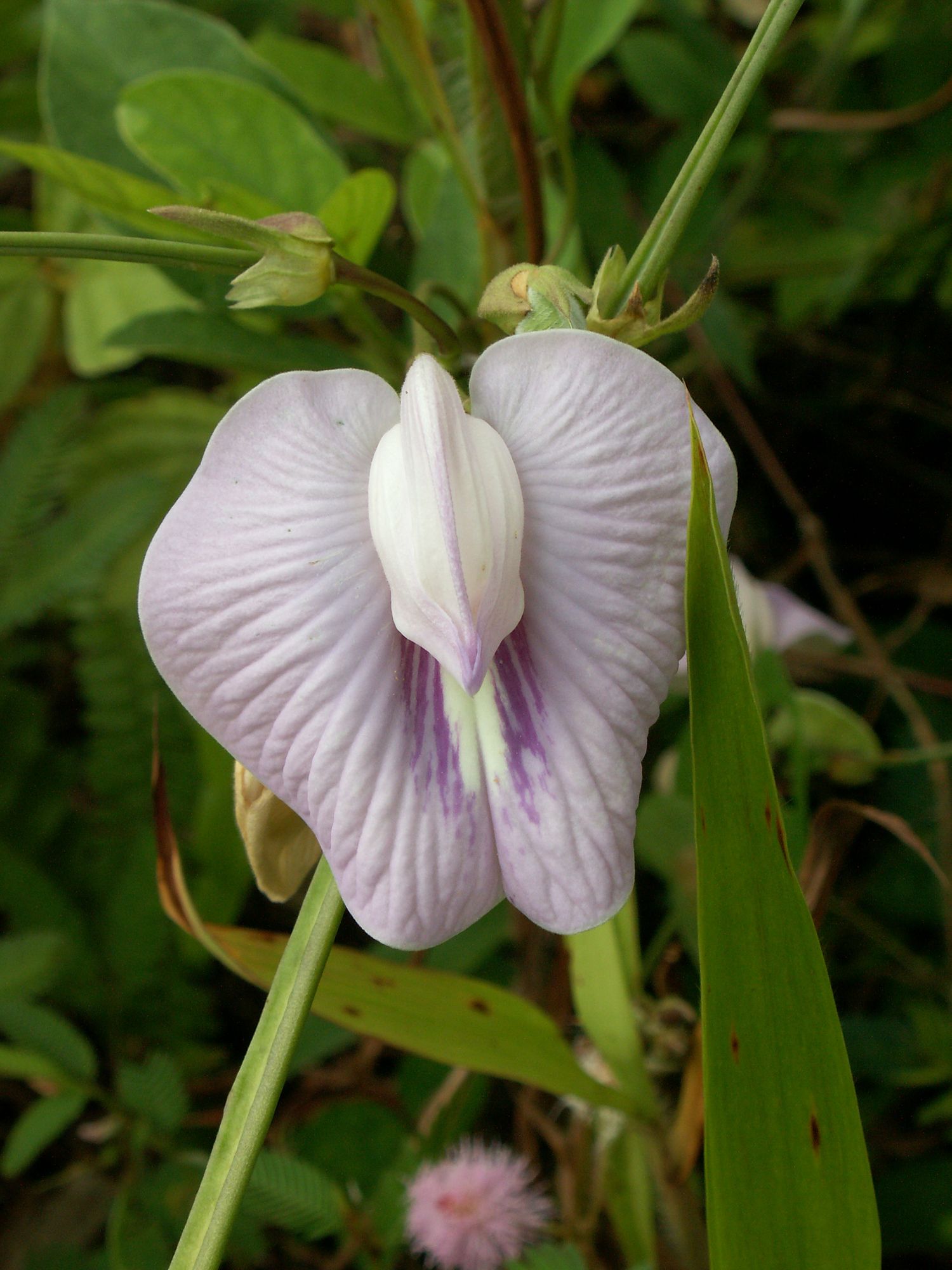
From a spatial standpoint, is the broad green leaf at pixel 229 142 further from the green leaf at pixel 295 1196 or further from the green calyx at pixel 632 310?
the green leaf at pixel 295 1196

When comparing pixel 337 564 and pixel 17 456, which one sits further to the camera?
pixel 17 456

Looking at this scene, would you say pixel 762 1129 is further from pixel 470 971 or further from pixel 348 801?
pixel 470 971

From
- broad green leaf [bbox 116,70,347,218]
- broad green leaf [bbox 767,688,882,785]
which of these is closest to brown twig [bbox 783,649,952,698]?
broad green leaf [bbox 767,688,882,785]


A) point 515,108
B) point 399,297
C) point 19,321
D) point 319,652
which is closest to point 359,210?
point 515,108

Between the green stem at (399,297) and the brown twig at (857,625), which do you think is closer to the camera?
the green stem at (399,297)


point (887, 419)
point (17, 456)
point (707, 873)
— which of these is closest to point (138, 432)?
point (17, 456)

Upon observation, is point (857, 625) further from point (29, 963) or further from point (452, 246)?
point (29, 963)

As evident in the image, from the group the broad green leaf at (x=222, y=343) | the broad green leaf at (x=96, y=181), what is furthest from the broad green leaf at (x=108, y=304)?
the broad green leaf at (x=96, y=181)
